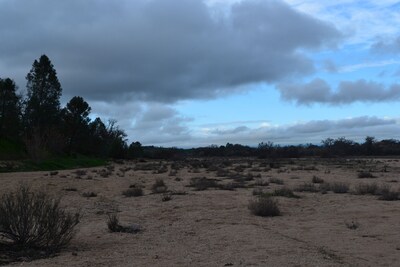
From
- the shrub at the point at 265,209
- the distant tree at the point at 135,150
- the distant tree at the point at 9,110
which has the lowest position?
the shrub at the point at 265,209

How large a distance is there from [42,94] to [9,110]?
222 inches

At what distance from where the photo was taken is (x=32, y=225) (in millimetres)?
10617

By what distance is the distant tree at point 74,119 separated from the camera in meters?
85.9

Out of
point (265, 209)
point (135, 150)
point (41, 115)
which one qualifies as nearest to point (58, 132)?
point (41, 115)

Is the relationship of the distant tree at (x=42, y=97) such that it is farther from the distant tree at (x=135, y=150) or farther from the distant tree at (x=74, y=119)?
the distant tree at (x=135, y=150)

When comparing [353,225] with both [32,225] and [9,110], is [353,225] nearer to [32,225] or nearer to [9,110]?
[32,225]

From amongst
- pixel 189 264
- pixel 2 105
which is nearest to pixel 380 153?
pixel 2 105

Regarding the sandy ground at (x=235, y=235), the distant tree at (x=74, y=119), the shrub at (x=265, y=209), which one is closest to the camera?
the sandy ground at (x=235, y=235)

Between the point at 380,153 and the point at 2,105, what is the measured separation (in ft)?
301

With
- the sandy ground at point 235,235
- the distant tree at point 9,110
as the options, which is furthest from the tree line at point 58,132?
the sandy ground at point 235,235

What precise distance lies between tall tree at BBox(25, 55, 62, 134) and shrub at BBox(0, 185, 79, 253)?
63.9m

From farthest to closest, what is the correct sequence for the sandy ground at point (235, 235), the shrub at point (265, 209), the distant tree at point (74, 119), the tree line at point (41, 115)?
the distant tree at point (74, 119) < the tree line at point (41, 115) < the shrub at point (265, 209) < the sandy ground at point (235, 235)

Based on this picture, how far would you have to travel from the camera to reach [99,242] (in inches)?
460

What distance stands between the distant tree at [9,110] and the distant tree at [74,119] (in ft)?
38.9
